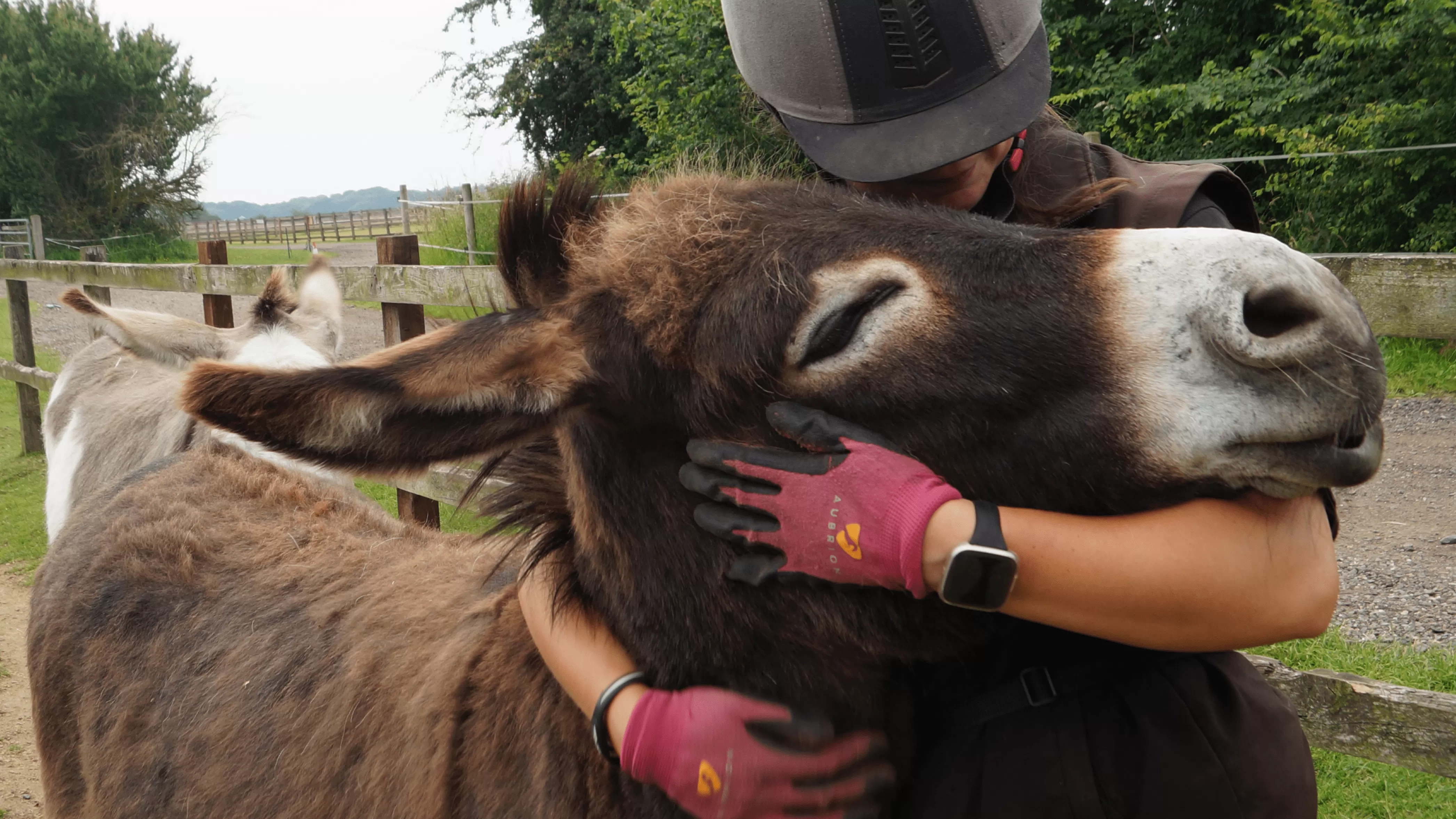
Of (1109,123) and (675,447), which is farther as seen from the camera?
(1109,123)

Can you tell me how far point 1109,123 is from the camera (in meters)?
10.9

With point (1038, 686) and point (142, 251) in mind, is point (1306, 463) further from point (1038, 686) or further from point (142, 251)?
point (142, 251)

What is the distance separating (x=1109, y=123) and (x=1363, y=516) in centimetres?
659

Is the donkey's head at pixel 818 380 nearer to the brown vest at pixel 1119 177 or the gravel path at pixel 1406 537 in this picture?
the brown vest at pixel 1119 177

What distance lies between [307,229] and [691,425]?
165 feet

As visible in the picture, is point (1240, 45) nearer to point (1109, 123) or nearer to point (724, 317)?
point (1109, 123)

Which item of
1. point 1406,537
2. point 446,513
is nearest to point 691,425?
point 446,513

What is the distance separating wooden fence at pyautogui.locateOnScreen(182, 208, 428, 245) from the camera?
4869cm

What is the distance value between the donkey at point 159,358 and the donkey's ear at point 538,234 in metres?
2.47

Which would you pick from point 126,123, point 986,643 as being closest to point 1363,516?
point 986,643

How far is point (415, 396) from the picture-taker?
5.08ft

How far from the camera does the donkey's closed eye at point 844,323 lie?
55.6 inches

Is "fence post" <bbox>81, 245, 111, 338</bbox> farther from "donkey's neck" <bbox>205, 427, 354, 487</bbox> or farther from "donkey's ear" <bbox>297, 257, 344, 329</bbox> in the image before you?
"donkey's neck" <bbox>205, 427, 354, 487</bbox>

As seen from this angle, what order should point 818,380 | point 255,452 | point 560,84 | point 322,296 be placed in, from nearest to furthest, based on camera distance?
1. point 818,380
2. point 255,452
3. point 322,296
4. point 560,84
